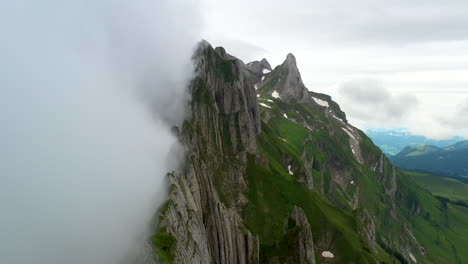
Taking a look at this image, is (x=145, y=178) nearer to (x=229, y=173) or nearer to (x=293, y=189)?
(x=229, y=173)

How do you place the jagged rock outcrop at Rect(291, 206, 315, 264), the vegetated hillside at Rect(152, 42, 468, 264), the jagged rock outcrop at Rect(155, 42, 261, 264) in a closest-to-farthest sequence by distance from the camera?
the jagged rock outcrop at Rect(155, 42, 261, 264) < the vegetated hillside at Rect(152, 42, 468, 264) < the jagged rock outcrop at Rect(291, 206, 315, 264)

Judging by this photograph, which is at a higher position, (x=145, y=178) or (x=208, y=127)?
(x=208, y=127)

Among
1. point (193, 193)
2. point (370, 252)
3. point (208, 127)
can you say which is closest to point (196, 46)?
point (208, 127)

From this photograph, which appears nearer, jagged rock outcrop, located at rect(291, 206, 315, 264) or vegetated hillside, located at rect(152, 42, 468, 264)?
vegetated hillside, located at rect(152, 42, 468, 264)

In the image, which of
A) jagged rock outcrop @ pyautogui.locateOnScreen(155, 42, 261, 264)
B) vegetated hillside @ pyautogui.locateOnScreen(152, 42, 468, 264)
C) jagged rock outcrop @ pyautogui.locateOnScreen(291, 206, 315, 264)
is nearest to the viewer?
jagged rock outcrop @ pyautogui.locateOnScreen(155, 42, 261, 264)

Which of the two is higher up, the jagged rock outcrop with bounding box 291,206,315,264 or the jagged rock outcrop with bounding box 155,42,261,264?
the jagged rock outcrop with bounding box 155,42,261,264

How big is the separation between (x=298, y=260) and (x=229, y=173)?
49.1m

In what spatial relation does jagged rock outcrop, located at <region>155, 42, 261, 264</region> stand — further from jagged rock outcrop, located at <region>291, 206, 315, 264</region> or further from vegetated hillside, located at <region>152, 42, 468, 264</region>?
jagged rock outcrop, located at <region>291, 206, 315, 264</region>

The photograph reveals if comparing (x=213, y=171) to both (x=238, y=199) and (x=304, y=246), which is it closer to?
(x=238, y=199)

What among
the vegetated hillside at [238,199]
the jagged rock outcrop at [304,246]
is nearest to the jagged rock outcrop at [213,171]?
the vegetated hillside at [238,199]

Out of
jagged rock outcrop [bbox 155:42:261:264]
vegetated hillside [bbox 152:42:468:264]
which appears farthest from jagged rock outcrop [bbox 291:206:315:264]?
jagged rock outcrop [bbox 155:42:261:264]

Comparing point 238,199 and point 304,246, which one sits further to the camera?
point 238,199

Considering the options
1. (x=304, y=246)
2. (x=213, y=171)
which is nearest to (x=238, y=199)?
(x=213, y=171)

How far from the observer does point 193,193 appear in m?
86.4
